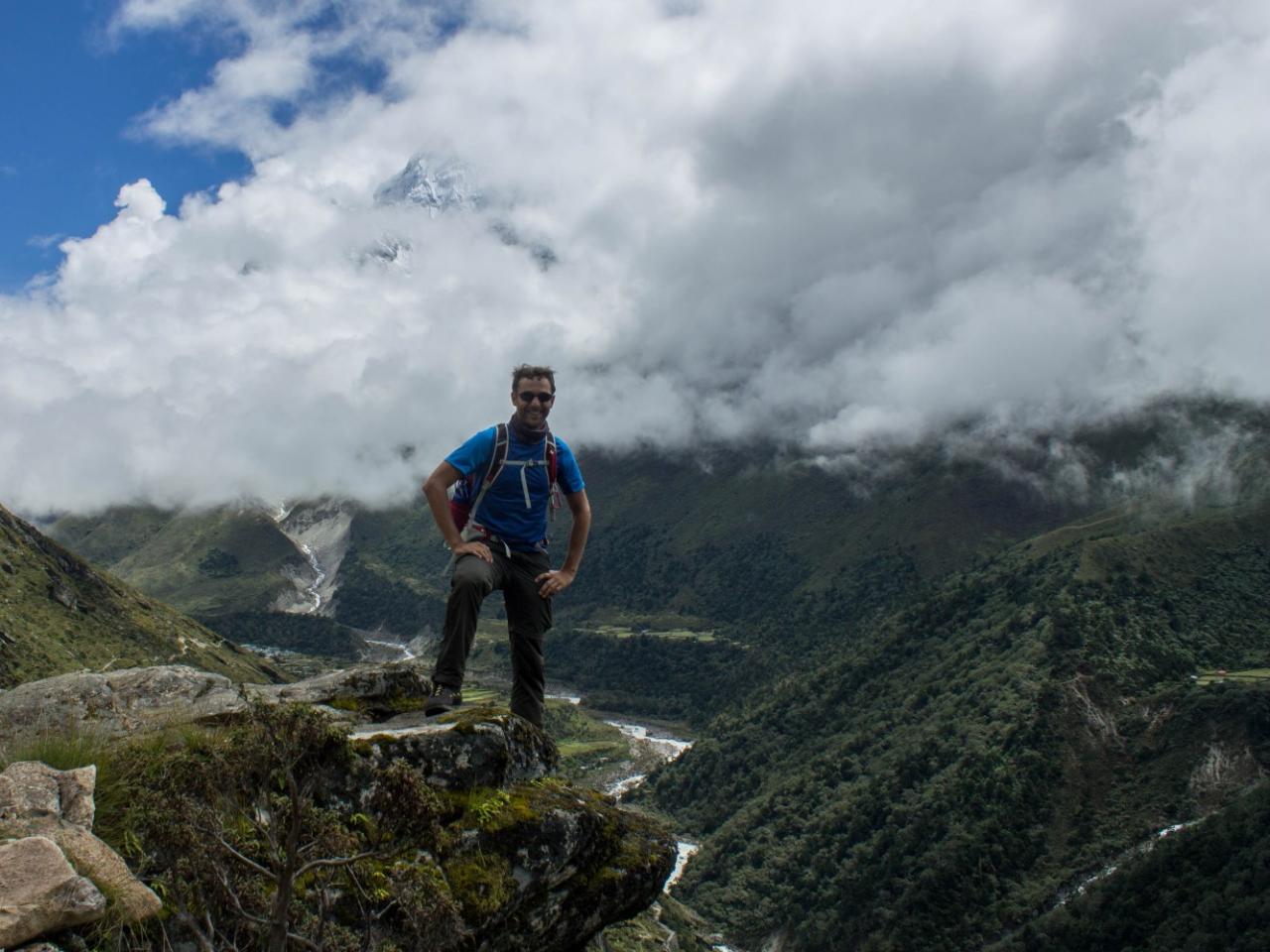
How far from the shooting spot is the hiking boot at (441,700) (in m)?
12.8

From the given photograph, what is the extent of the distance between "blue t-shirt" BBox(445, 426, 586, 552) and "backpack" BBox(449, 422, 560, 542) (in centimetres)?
3

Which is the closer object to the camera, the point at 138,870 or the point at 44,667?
the point at 138,870

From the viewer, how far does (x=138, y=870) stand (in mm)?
8453

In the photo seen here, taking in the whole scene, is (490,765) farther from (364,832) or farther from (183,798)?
(183,798)

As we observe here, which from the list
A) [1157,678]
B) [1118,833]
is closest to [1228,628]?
[1157,678]

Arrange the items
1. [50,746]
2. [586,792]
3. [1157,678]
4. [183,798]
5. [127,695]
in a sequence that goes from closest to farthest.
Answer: [183,798]
[50,746]
[586,792]
[127,695]
[1157,678]

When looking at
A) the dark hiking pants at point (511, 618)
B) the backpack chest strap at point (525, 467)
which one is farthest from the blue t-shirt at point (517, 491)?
the dark hiking pants at point (511, 618)

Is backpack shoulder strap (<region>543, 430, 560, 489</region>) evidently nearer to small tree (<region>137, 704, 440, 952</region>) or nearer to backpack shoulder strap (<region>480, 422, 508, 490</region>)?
backpack shoulder strap (<region>480, 422, 508, 490</region>)

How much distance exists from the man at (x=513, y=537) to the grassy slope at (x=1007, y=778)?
134 m

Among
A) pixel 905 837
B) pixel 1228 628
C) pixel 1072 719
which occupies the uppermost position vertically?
pixel 1228 628

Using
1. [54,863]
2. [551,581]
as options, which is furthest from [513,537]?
[54,863]

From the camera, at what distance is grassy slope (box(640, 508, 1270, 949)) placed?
131750 millimetres

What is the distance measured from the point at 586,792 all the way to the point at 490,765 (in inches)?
87.0

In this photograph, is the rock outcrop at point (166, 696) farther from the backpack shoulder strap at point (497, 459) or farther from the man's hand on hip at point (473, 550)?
the backpack shoulder strap at point (497, 459)
